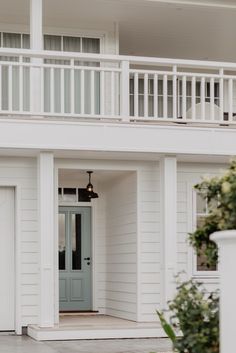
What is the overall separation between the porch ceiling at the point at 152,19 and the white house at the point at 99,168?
0.13ft

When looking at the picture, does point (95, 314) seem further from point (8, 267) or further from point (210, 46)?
point (210, 46)

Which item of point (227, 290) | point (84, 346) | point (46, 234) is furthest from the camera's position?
point (46, 234)

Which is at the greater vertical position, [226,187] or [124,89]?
[124,89]

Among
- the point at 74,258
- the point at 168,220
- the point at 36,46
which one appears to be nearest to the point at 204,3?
the point at 36,46

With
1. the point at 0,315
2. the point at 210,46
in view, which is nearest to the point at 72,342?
the point at 0,315

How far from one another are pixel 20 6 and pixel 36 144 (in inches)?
136

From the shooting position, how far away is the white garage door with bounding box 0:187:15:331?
44.1 feet

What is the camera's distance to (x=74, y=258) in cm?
1600

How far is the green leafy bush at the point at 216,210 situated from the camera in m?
6.20

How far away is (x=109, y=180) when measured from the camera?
15547 mm

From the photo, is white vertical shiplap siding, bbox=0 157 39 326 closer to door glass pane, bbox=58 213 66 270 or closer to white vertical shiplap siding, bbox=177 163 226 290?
white vertical shiplap siding, bbox=177 163 226 290

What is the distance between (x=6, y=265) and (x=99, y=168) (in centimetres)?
232

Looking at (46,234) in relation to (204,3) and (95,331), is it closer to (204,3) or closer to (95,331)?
(95,331)

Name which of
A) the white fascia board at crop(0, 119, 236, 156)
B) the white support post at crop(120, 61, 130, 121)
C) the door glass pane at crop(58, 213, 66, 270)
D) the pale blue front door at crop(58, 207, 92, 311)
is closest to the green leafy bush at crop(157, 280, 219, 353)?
the white fascia board at crop(0, 119, 236, 156)
